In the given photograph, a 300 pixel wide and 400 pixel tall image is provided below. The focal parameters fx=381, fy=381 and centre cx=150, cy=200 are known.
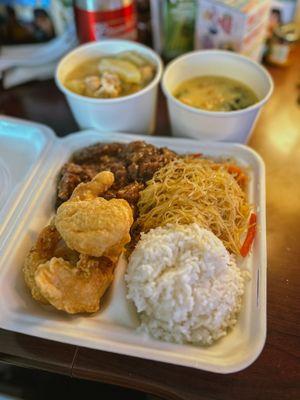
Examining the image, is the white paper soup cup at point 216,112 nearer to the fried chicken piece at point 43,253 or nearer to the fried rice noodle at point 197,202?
the fried rice noodle at point 197,202

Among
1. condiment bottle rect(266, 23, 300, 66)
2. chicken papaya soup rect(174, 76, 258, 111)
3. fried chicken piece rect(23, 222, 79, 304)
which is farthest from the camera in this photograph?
condiment bottle rect(266, 23, 300, 66)

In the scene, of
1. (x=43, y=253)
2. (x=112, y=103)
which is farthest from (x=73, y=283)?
(x=112, y=103)

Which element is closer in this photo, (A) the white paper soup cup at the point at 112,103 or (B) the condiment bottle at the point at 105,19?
(A) the white paper soup cup at the point at 112,103

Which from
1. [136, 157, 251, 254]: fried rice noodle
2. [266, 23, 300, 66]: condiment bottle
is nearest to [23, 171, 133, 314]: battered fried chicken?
[136, 157, 251, 254]: fried rice noodle

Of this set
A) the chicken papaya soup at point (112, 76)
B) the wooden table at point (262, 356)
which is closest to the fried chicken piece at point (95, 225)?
the wooden table at point (262, 356)

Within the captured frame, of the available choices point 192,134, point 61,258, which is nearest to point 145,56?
point 192,134

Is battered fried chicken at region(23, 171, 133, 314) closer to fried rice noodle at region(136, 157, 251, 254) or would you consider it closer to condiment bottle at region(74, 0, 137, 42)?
fried rice noodle at region(136, 157, 251, 254)

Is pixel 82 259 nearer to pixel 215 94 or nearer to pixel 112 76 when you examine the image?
pixel 112 76
